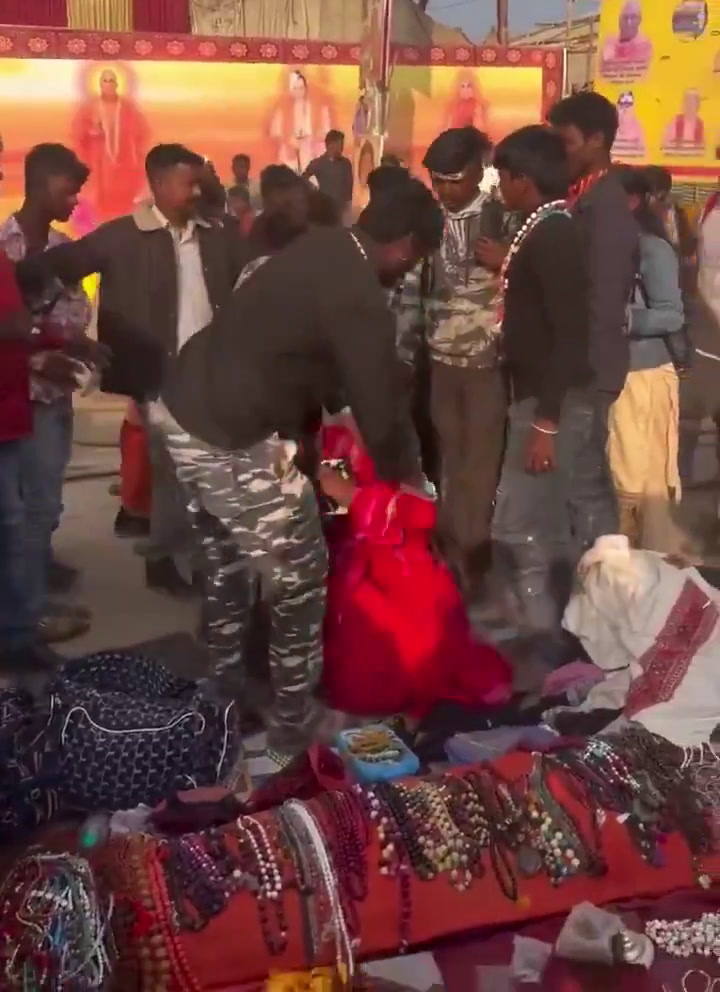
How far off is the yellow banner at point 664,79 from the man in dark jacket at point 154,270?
95 cm

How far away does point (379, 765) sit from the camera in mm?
1878

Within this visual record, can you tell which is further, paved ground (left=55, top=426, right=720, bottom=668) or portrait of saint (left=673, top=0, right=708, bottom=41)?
portrait of saint (left=673, top=0, right=708, bottom=41)

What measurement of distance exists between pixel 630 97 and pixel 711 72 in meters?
0.19

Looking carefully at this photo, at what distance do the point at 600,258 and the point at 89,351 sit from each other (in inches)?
44.0

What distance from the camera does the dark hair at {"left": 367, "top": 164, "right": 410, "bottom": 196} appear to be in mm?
2014

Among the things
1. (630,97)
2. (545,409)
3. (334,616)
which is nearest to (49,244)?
(334,616)

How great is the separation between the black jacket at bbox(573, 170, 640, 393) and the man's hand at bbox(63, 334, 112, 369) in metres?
1.03

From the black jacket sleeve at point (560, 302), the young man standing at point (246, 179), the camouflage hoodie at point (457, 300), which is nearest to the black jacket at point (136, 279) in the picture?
the young man standing at point (246, 179)

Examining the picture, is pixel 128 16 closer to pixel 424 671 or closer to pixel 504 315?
pixel 504 315

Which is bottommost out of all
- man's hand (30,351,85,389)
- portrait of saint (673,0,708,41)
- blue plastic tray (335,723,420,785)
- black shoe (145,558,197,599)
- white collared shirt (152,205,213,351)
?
blue plastic tray (335,723,420,785)

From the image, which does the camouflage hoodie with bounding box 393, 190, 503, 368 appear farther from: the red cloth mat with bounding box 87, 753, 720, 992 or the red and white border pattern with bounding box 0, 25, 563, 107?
the red cloth mat with bounding box 87, 753, 720, 992

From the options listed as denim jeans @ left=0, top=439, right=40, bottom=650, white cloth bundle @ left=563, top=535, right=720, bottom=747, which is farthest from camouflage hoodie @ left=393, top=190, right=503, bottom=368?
denim jeans @ left=0, top=439, right=40, bottom=650

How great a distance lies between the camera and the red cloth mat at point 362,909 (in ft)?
4.47

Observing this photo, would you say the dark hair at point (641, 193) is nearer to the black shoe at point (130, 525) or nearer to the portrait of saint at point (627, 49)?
the portrait of saint at point (627, 49)
